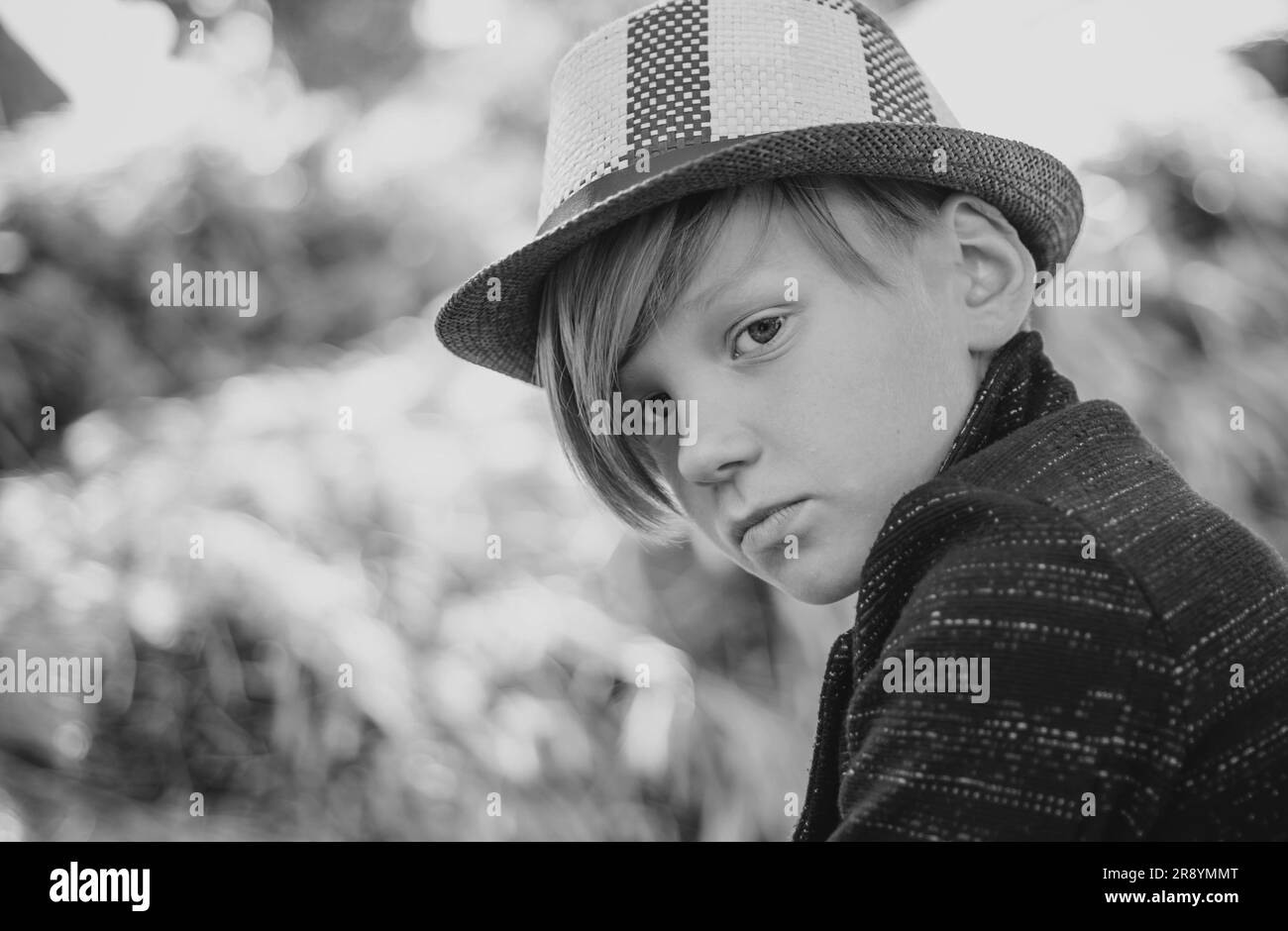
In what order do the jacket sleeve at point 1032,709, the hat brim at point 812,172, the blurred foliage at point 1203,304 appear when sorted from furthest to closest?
the blurred foliage at point 1203,304 → the hat brim at point 812,172 → the jacket sleeve at point 1032,709

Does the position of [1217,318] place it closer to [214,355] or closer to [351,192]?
A: [351,192]

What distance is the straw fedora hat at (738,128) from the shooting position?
28.0 inches

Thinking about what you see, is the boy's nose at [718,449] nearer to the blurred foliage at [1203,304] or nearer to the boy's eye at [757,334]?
the boy's eye at [757,334]

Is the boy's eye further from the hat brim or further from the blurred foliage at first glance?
the blurred foliage

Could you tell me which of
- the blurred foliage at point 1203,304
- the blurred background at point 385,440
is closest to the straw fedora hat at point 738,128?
the blurred background at point 385,440

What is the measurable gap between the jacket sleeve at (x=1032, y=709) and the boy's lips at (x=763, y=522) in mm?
159

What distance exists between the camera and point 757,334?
28.5 inches

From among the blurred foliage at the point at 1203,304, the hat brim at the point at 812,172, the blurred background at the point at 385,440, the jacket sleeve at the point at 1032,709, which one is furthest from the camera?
the blurred foliage at the point at 1203,304

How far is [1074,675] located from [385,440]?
165 cm

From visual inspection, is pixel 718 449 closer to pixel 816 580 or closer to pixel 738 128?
pixel 816 580

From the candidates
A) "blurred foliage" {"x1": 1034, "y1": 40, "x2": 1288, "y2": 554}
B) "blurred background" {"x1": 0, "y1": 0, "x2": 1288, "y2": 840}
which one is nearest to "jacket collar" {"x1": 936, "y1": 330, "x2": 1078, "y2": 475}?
"blurred background" {"x1": 0, "y1": 0, "x2": 1288, "y2": 840}

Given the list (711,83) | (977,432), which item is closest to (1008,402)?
(977,432)
